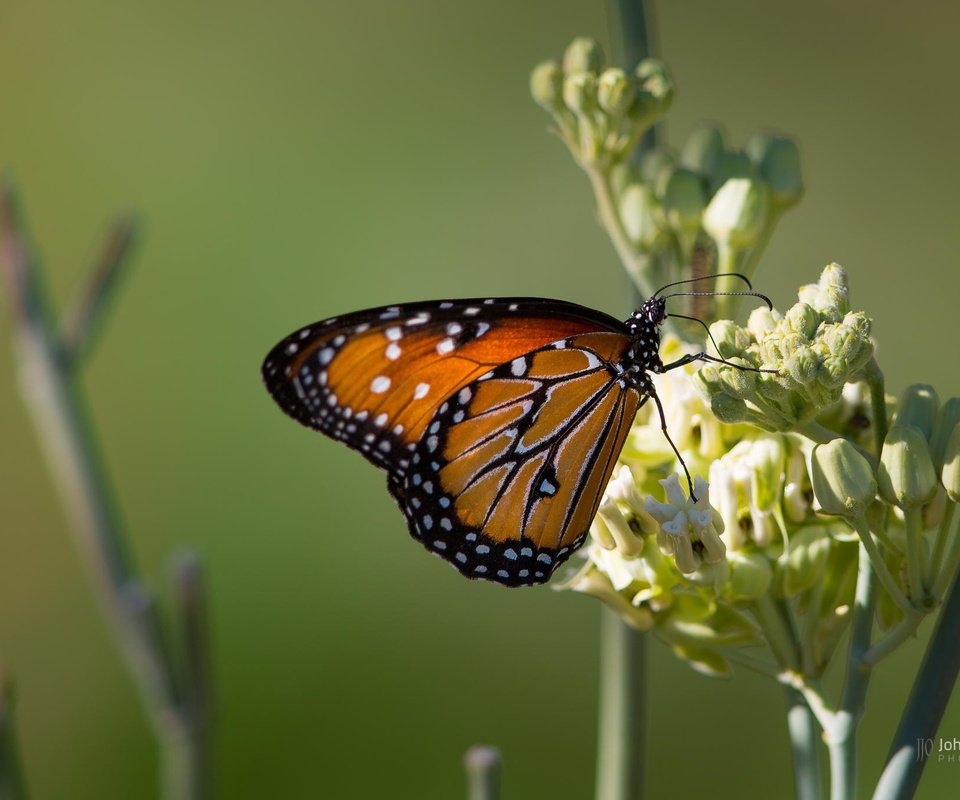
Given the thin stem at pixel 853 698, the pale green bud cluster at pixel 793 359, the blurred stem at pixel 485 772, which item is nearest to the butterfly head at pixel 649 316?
the pale green bud cluster at pixel 793 359

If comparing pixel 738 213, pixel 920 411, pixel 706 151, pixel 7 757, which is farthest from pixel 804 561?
pixel 7 757

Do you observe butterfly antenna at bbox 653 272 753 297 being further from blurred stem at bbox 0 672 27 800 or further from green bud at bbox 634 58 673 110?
blurred stem at bbox 0 672 27 800

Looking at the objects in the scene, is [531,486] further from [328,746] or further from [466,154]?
[466,154]

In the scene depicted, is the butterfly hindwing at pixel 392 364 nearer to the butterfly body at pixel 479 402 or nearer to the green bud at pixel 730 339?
the butterfly body at pixel 479 402

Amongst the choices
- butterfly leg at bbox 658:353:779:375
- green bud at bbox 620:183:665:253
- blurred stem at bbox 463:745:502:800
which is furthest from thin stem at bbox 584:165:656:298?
blurred stem at bbox 463:745:502:800

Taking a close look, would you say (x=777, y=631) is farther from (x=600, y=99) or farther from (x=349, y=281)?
(x=349, y=281)

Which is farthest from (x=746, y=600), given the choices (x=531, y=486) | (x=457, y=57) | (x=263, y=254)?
(x=457, y=57)
